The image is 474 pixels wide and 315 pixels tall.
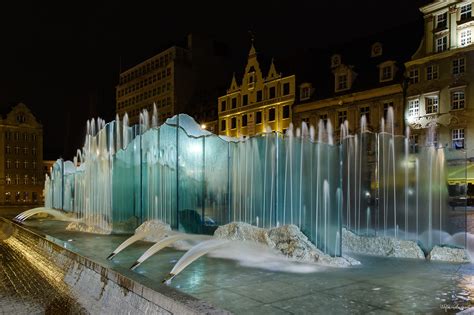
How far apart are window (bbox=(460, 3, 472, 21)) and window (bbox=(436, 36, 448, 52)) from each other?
200 cm

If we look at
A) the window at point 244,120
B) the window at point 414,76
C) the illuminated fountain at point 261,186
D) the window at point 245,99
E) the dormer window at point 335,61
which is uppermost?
the dormer window at point 335,61

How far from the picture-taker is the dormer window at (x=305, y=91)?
163 feet

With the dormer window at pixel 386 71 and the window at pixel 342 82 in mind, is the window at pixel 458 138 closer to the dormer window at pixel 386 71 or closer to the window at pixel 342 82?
the dormer window at pixel 386 71

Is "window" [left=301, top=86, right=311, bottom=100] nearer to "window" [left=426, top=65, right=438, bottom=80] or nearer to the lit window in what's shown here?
the lit window

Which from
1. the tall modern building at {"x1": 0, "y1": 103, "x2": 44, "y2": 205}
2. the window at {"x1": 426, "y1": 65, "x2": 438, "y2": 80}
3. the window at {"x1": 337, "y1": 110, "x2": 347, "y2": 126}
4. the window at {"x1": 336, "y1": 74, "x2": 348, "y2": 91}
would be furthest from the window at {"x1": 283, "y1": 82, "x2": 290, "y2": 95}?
the tall modern building at {"x1": 0, "y1": 103, "x2": 44, "y2": 205}

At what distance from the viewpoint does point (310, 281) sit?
397 inches

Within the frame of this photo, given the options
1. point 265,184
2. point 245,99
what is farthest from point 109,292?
point 245,99

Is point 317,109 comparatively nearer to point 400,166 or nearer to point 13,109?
point 400,166

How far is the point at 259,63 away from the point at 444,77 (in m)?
23.7

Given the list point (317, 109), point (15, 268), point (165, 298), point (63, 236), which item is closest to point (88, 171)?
point (63, 236)

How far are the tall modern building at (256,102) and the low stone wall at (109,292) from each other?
39.3 m

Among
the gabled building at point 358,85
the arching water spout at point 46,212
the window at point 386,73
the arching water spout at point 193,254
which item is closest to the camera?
the arching water spout at point 193,254

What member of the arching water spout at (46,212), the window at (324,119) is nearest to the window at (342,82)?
the window at (324,119)

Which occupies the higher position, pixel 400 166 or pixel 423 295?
pixel 400 166
